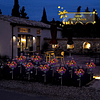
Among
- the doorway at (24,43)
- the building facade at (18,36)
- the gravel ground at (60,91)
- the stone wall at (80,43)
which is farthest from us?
the stone wall at (80,43)

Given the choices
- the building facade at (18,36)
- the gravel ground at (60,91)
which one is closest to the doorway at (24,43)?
the building facade at (18,36)

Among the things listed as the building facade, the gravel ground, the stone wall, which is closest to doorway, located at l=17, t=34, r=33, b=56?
the building facade

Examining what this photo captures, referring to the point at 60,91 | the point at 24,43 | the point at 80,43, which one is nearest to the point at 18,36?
the point at 24,43

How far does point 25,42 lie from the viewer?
17484 mm

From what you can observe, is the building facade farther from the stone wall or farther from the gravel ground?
the gravel ground

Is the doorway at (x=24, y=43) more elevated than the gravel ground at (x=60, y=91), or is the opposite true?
the doorway at (x=24, y=43)

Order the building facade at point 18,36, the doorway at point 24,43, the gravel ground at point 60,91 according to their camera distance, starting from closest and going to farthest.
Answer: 1. the gravel ground at point 60,91
2. the building facade at point 18,36
3. the doorway at point 24,43

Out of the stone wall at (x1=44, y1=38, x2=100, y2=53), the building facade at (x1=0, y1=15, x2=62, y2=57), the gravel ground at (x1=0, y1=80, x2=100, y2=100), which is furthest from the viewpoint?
the stone wall at (x1=44, y1=38, x2=100, y2=53)

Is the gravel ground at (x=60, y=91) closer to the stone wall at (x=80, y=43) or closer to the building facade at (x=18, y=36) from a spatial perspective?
the building facade at (x=18, y=36)

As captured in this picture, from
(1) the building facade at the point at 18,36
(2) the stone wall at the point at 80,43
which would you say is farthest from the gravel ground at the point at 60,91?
(2) the stone wall at the point at 80,43

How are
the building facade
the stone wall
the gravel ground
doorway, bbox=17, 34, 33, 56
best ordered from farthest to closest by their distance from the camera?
the stone wall → doorway, bbox=17, 34, 33, 56 → the building facade → the gravel ground

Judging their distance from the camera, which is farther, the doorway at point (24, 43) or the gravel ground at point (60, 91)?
the doorway at point (24, 43)

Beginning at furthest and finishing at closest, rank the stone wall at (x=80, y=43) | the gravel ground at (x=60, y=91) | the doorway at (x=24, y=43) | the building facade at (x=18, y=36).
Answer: the stone wall at (x=80, y=43), the doorway at (x=24, y=43), the building facade at (x=18, y=36), the gravel ground at (x=60, y=91)

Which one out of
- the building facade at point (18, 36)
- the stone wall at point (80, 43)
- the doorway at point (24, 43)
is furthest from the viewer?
the stone wall at point (80, 43)
